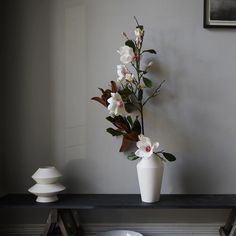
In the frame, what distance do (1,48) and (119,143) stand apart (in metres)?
0.91

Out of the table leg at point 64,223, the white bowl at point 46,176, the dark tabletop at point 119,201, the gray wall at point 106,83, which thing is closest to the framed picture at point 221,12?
the gray wall at point 106,83

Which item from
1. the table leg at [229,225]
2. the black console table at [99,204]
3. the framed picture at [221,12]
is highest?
the framed picture at [221,12]

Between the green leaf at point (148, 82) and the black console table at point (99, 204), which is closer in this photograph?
the black console table at point (99, 204)

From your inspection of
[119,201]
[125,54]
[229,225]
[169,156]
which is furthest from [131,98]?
[229,225]

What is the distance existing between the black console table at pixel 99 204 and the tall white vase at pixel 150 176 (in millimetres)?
47

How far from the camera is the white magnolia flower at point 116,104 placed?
1.65 metres

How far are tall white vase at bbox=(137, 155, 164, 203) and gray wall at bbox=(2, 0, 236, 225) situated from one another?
21 cm

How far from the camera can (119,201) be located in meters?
1.69

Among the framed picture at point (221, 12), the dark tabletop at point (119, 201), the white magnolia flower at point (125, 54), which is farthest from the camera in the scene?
the framed picture at point (221, 12)

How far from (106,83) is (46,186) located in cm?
68

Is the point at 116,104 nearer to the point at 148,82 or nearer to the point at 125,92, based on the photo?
the point at 125,92

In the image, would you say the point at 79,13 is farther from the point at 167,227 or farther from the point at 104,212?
the point at 167,227

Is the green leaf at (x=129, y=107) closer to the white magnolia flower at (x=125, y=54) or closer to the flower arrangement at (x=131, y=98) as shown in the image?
the flower arrangement at (x=131, y=98)

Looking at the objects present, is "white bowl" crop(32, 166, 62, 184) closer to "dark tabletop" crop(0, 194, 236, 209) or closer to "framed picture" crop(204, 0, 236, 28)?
"dark tabletop" crop(0, 194, 236, 209)
